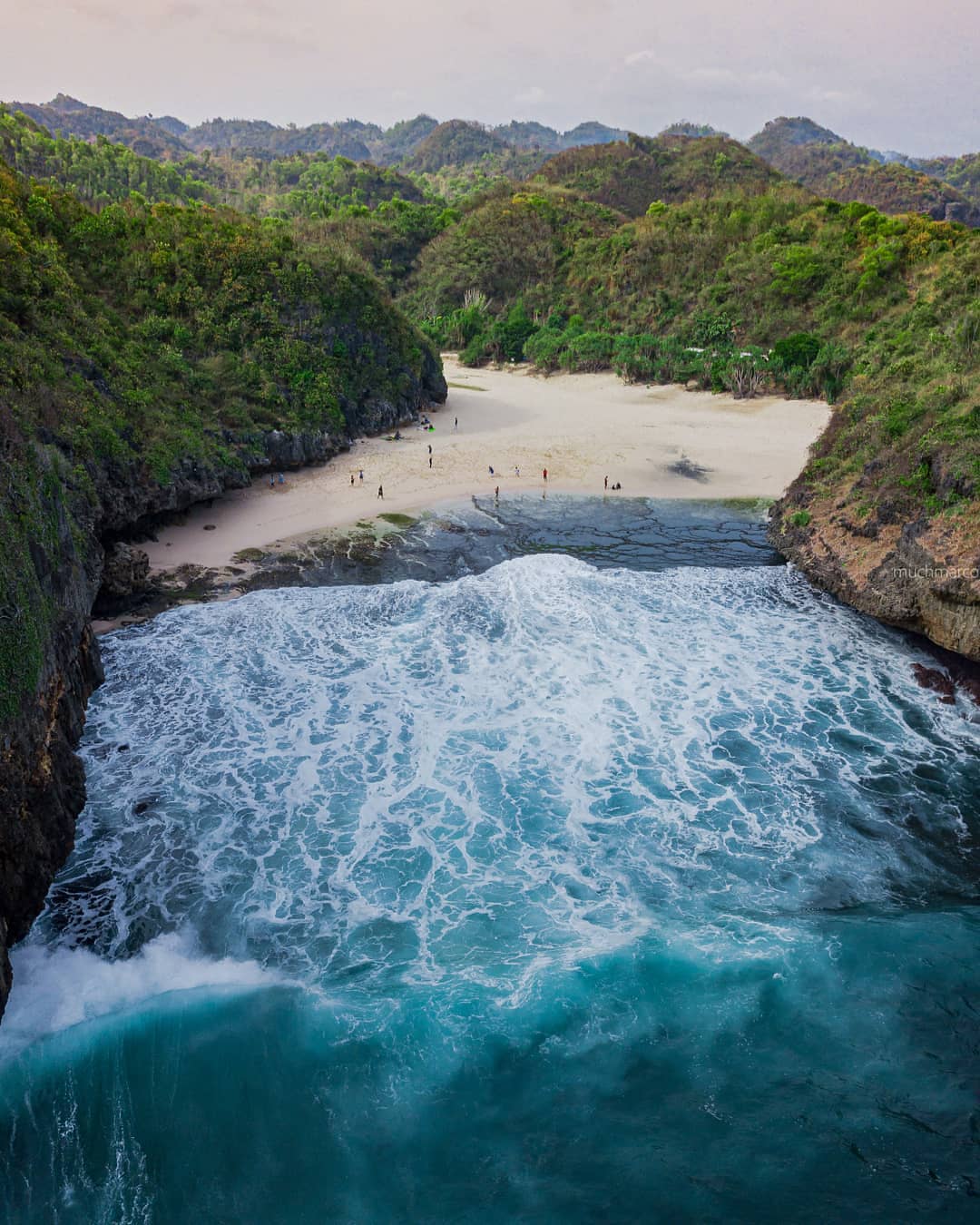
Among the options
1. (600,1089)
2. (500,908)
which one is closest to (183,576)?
(500,908)

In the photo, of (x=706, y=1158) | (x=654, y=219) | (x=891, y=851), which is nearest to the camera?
(x=706, y=1158)

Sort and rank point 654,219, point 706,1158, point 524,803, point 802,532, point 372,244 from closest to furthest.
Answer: point 706,1158 < point 524,803 < point 802,532 < point 654,219 < point 372,244

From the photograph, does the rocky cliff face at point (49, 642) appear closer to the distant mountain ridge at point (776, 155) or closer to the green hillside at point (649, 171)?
the green hillside at point (649, 171)

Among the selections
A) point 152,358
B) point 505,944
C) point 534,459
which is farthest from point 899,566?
point 152,358

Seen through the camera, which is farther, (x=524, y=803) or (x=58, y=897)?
(x=524, y=803)

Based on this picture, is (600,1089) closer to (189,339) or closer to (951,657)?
(951,657)

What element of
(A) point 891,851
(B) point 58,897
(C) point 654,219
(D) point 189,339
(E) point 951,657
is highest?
(C) point 654,219

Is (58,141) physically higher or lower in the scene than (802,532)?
higher
